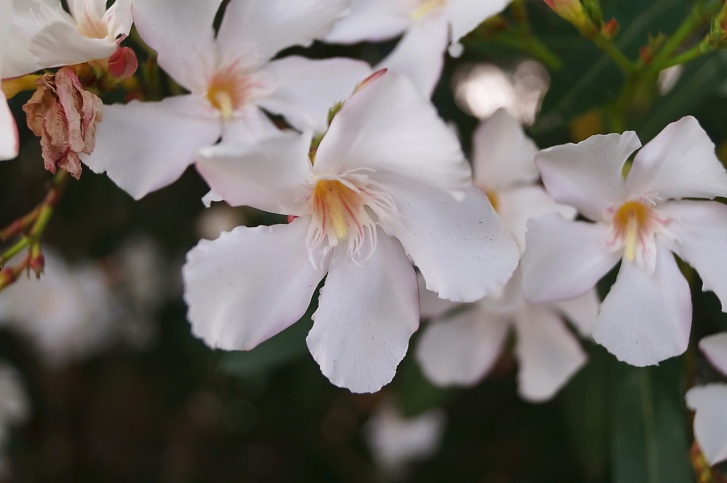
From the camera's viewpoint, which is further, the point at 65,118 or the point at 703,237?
the point at 703,237

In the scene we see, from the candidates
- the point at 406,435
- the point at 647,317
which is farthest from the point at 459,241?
the point at 406,435

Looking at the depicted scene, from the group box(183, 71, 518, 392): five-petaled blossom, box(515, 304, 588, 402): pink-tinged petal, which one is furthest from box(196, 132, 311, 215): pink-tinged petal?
box(515, 304, 588, 402): pink-tinged petal

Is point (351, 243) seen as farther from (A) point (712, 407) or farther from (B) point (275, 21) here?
(A) point (712, 407)

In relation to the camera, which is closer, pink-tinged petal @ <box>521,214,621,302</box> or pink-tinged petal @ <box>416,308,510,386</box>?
pink-tinged petal @ <box>521,214,621,302</box>

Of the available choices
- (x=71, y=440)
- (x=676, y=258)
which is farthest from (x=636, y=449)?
(x=71, y=440)

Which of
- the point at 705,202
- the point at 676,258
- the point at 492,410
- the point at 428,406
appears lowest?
the point at 492,410

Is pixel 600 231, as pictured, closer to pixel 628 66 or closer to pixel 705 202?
pixel 705 202

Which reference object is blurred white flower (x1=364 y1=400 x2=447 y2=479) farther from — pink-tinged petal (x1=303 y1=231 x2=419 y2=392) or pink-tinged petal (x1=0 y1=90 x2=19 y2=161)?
pink-tinged petal (x1=0 y1=90 x2=19 y2=161)
